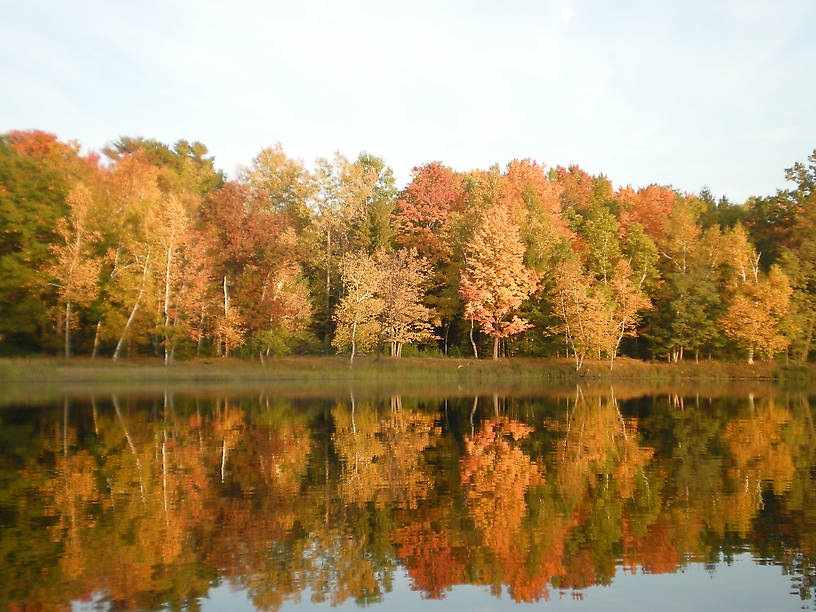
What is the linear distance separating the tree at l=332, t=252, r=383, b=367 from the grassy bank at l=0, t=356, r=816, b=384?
6.29 feet

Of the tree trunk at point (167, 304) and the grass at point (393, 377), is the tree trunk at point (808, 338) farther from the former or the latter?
the tree trunk at point (167, 304)

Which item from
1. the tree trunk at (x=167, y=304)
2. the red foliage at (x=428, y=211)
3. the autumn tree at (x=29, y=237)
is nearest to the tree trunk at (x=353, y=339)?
the red foliage at (x=428, y=211)

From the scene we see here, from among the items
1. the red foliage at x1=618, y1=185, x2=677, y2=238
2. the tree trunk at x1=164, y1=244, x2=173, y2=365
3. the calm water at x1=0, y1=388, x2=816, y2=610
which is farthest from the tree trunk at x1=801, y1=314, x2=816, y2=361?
the tree trunk at x1=164, y1=244, x2=173, y2=365

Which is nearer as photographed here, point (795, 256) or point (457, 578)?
point (457, 578)

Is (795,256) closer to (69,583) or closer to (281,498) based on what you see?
(281,498)

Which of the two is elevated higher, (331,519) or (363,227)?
(363,227)

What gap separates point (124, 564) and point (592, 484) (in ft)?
34.0

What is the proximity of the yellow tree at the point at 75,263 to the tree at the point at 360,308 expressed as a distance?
2152cm

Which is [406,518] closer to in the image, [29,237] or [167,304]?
[167,304]

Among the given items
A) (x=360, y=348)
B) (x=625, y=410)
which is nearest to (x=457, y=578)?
(x=625, y=410)

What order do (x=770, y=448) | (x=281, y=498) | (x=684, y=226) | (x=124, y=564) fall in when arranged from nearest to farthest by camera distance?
(x=124, y=564) < (x=281, y=498) < (x=770, y=448) < (x=684, y=226)

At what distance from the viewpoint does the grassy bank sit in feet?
171

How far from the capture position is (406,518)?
41.6 feet

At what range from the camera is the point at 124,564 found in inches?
403
